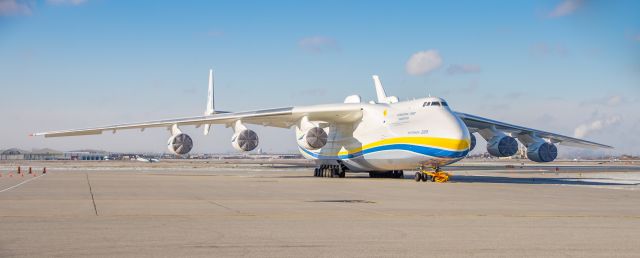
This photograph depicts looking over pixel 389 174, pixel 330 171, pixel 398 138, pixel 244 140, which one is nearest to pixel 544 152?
pixel 389 174

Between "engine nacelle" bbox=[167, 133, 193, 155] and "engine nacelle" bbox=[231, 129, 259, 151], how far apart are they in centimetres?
286

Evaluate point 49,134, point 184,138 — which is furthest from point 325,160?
point 49,134

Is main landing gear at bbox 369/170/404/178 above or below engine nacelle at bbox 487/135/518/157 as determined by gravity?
below

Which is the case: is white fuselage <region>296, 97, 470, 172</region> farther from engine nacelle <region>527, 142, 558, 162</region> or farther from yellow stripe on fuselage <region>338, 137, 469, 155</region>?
engine nacelle <region>527, 142, 558, 162</region>

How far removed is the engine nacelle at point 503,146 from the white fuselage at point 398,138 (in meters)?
5.71

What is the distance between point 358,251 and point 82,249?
3.17 meters

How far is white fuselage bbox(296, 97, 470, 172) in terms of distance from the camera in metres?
27.1

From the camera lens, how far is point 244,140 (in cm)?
3412

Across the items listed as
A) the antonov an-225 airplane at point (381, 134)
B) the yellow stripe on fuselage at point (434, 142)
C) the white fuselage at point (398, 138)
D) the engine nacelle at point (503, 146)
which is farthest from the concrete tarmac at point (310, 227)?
the engine nacelle at point (503, 146)

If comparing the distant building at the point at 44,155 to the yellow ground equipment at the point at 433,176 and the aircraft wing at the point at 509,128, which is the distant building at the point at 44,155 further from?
the yellow ground equipment at the point at 433,176

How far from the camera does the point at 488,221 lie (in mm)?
11680

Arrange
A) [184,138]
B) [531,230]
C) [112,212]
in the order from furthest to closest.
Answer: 1. [184,138]
2. [112,212]
3. [531,230]

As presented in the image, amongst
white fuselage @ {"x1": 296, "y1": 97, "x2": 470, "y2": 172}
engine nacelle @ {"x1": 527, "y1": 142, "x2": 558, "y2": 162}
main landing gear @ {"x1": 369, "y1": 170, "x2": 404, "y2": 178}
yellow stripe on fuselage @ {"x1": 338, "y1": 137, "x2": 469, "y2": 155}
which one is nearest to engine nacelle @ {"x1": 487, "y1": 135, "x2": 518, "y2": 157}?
engine nacelle @ {"x1": 527, "y1": 142, "x2": 558, "y2": 162}

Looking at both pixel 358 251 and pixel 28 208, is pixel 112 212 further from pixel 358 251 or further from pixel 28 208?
pixel 358 251
